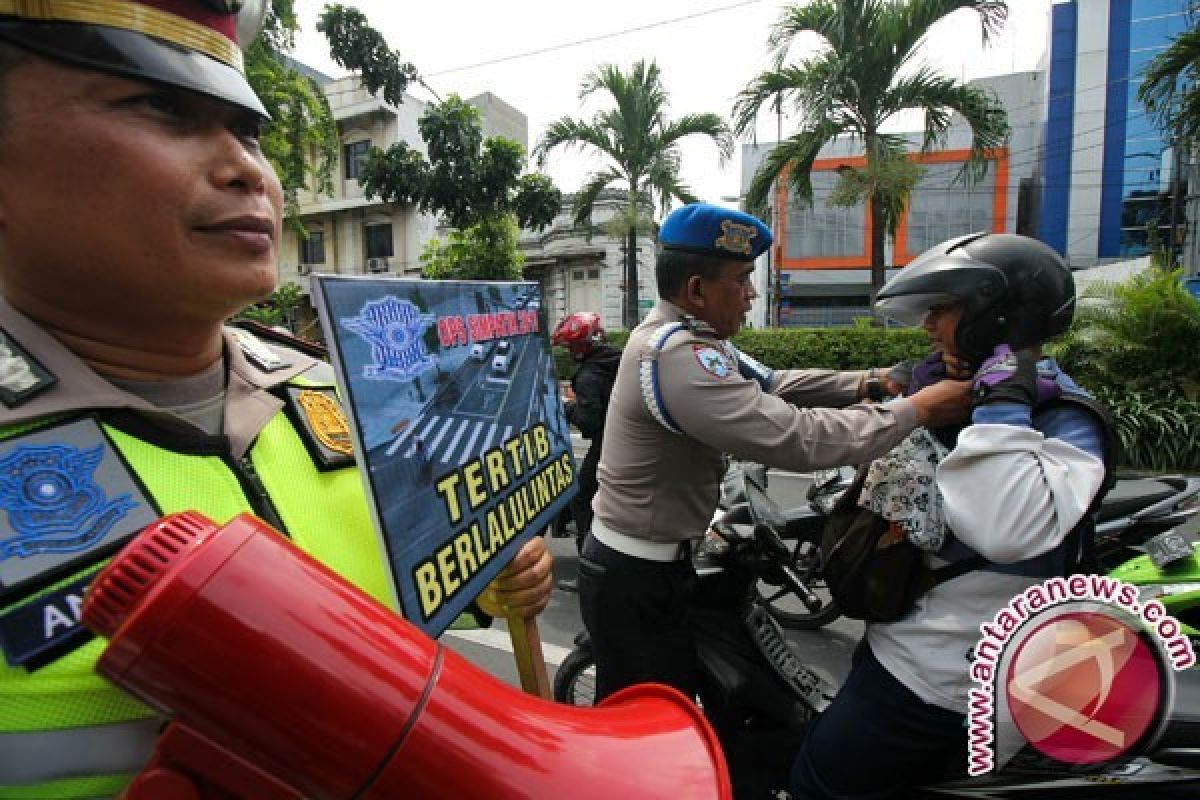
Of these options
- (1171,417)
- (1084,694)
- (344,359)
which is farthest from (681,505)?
(1171,417)

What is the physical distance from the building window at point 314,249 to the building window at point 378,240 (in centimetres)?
201

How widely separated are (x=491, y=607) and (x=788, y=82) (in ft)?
32.6

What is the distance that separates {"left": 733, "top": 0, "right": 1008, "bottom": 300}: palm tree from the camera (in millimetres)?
8758

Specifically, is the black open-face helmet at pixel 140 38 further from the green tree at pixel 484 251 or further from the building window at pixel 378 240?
the building window at pixel 378 240

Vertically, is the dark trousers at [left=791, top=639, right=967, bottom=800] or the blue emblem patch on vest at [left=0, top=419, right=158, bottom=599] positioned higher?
the blue emblem patch on vest at [left=0, top=419, right=158, bottom=599]

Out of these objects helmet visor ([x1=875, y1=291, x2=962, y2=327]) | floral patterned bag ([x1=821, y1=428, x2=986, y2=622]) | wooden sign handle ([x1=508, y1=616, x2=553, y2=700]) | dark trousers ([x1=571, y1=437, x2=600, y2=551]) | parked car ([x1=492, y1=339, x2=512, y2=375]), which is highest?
helmet visor ([x1=875, y1=291, x2=962, y2=327])

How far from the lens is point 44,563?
596 millimetres

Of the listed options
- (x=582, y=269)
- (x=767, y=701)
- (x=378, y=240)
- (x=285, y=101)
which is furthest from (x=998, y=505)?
(x=378, y=240)

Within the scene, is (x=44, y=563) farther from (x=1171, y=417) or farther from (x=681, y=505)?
(x=1171, y=417)

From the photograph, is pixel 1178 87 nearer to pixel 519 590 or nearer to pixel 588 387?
pixel 588 387

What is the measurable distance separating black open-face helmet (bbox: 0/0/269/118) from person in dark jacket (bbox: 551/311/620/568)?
11.1 ft

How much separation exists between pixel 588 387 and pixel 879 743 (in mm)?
3000

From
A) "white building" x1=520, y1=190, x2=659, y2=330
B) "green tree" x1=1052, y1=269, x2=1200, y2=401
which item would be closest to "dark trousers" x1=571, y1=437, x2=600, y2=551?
"green tree" x1=1052, y1=269, x2=1200, y2=401
